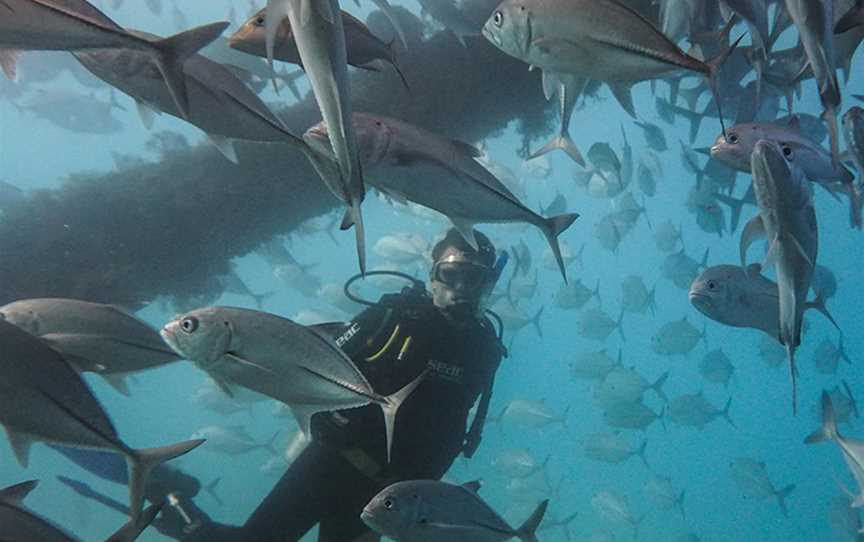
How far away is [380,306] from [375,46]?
9.78ft

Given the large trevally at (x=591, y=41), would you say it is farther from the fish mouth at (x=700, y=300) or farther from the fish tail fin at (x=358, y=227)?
the fish mouth at (x=700, y=300)

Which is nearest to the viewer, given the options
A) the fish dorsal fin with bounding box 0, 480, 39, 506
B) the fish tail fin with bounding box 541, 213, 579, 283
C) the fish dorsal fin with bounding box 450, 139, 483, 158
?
the fish dorsal fin with bounding box 0, 480, 39, 506

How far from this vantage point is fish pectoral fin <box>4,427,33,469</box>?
6.50ft

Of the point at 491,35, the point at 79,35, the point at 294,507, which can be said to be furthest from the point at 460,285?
the point at 79,35

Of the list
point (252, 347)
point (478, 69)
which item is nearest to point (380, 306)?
point (252, 347)

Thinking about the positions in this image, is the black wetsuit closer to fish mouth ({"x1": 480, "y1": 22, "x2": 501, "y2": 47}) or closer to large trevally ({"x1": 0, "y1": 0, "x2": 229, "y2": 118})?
fish mouth ({"x1": 480, "y1": 22, "x2": 501, "y2": 47})

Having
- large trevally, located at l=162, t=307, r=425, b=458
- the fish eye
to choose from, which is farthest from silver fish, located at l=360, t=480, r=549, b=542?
the fish eye

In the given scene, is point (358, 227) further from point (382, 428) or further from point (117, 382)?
point (382, 428)

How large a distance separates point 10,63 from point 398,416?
3576 mm

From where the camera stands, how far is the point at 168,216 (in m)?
7.95

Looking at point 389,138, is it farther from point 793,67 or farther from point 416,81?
point 416,81

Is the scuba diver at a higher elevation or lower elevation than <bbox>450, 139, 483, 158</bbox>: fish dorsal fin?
lower

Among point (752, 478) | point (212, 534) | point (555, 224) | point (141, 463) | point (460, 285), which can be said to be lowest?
point (752, 478)

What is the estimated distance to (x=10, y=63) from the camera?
184 centimetres
